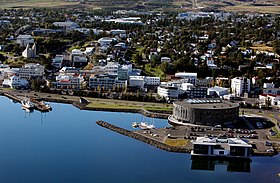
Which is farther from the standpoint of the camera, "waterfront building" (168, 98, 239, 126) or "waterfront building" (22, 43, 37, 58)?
"waterfront building" (22, 43, 37, 58)

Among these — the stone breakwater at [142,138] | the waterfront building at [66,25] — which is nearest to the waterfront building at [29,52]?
the waterfront building at [66,25]

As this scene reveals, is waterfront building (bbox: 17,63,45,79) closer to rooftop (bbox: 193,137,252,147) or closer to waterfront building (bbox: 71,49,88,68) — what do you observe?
waterfront building (bbox: 71,49,88,68)

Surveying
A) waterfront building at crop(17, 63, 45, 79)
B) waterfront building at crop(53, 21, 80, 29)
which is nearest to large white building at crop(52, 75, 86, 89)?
waterfront building at crop(17, 63, 45, 79)

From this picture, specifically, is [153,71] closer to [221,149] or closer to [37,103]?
[37,103]

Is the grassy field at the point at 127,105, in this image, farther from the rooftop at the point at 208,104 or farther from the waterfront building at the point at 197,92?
the rooftop at the point at 208,104

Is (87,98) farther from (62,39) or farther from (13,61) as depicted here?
(62,39)
